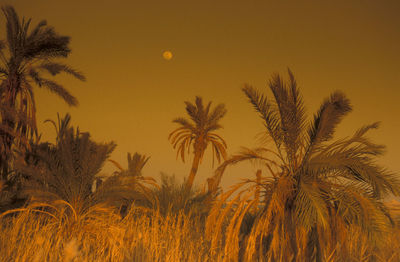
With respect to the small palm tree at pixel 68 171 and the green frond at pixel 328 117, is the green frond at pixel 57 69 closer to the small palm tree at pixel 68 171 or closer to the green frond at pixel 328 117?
the small palm tree at pixel 68 171

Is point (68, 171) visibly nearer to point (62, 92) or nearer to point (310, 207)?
point (62, 92)

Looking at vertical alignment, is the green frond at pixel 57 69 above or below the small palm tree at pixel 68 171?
above

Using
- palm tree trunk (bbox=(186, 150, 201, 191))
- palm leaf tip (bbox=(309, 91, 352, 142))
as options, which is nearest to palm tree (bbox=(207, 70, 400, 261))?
palm leaf tip (bbox=(309, 91, 352, 142))

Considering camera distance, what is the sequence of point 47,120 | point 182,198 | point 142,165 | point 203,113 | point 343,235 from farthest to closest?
point 203,113, point 142,165, point 182,198, point 47,120, point 343,235

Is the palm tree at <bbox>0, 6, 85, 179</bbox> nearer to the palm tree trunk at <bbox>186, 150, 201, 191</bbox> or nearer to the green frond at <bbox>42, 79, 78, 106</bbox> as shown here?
the green frond at <bbox>42, 79, 78, 106</bbox>

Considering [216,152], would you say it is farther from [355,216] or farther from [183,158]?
[355,216]

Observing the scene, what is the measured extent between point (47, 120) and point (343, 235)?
403 inches

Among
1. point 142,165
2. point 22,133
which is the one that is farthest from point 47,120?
point 142,165

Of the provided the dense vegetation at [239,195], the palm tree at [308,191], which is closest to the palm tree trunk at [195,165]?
the dense vegetation at [239,195]

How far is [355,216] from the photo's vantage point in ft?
25.2

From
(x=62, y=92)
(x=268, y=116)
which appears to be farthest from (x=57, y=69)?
(x=268, y=116)

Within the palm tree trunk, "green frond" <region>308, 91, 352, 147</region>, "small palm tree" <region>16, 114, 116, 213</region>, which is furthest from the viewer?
the palm tree trunk

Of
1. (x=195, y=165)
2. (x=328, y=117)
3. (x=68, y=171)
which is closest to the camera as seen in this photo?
(x=328, y=117)

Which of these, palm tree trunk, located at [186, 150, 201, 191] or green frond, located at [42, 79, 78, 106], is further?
palm tree trunk, located at [186, 150, 201, 191]
